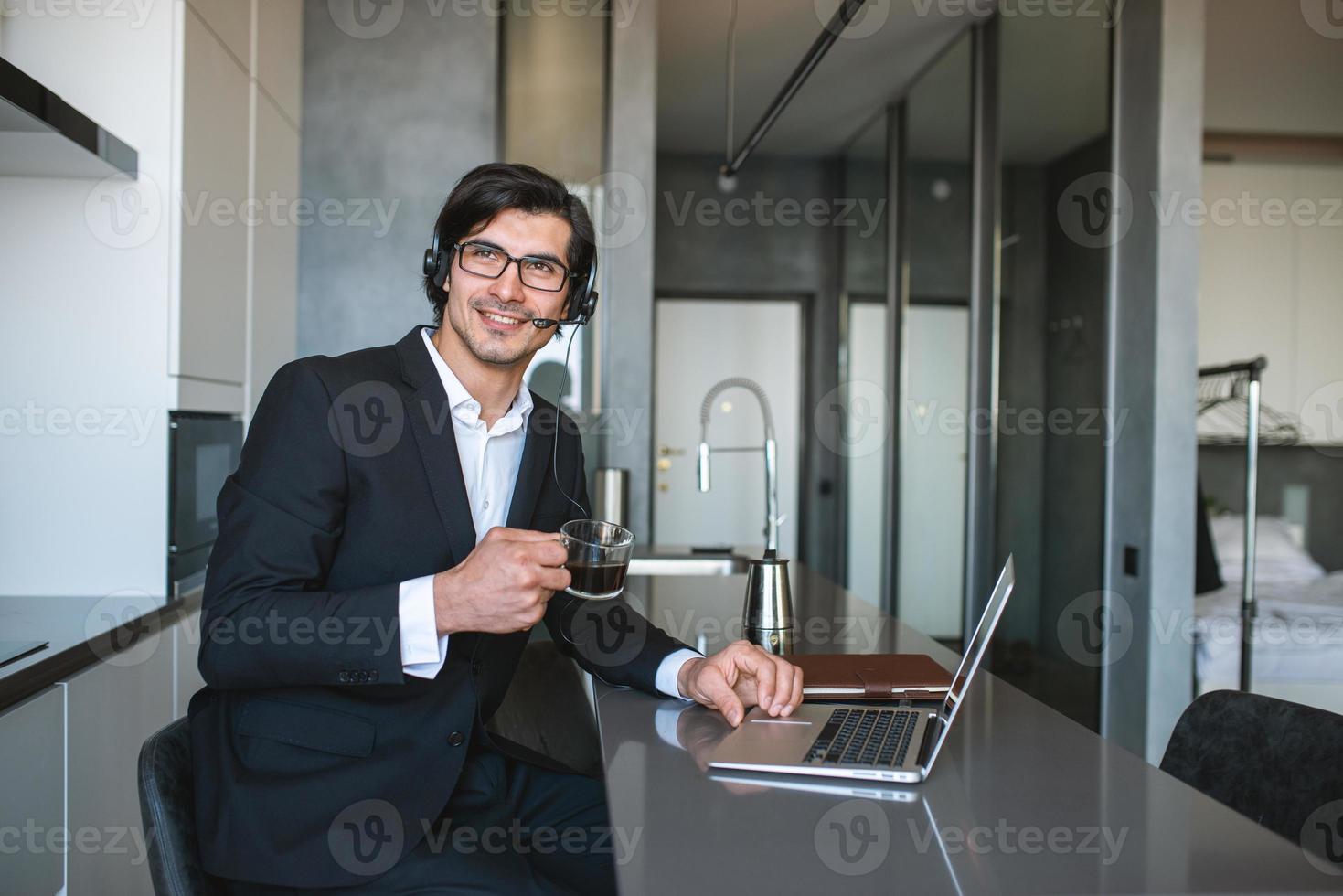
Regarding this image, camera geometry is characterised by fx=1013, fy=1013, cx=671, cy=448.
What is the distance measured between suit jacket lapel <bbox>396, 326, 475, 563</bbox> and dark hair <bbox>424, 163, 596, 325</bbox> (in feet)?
0.89

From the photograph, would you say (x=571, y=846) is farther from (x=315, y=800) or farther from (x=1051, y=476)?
(x=1051, y=476)

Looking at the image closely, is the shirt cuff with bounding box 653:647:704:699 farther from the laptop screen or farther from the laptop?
the laptop screen

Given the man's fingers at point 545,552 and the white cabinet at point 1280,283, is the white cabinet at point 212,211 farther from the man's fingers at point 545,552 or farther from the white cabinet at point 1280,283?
the white cabinet at point 1280,283

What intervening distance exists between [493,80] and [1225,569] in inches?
154

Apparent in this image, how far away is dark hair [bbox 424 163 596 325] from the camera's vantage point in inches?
62.6

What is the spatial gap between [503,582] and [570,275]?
65 cm

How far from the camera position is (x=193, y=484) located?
2650 mm

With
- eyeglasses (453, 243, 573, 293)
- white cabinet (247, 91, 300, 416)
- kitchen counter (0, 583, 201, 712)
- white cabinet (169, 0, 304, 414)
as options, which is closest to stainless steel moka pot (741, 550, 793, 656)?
eyeglasses (453, 243, 573, 293)

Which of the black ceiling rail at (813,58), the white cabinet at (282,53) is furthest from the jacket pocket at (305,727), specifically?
the white cabinet at (282,53)

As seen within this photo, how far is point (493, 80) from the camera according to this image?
148 inches

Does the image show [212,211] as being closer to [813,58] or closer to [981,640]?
[813,58]

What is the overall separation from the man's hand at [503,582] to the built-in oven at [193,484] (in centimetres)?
154

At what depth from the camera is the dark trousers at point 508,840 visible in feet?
4.03

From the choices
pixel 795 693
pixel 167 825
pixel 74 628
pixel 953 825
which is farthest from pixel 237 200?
pixel 953 825
